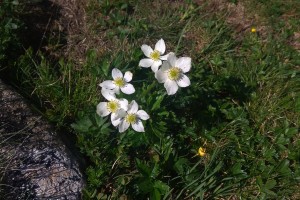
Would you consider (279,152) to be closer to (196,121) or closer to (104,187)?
(196,121)

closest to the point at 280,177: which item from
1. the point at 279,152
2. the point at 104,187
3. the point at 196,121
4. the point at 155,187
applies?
the point at 279,152

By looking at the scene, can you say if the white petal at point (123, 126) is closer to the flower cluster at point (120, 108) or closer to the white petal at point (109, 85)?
the flower cluster at point (120, 108)

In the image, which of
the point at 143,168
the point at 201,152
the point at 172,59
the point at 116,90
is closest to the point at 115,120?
the point at 116,90

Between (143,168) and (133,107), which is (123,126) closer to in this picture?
(133,107)

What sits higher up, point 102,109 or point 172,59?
point 172,59

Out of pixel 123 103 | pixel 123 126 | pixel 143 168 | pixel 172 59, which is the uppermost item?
pixel 172 59

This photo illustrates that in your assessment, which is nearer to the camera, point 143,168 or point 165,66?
point 165,66

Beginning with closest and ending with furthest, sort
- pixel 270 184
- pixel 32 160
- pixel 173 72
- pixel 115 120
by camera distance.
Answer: pixel 173 72, pixel 115 120, pixel 32 160, pixel 270 184
